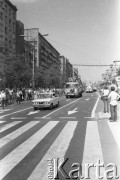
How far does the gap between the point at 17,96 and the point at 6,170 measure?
23.7 meters

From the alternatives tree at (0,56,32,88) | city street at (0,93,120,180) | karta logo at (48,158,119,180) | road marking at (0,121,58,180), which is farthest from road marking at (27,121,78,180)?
tree at (0,56,32,88)

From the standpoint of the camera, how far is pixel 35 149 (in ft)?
23.8

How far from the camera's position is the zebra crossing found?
17.2 ft

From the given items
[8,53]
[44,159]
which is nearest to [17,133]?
[44,159]

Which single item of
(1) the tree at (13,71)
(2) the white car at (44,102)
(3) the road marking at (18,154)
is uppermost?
(1) the tree at (13,71)

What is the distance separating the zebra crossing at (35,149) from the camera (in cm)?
525

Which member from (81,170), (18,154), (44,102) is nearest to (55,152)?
(18,154)

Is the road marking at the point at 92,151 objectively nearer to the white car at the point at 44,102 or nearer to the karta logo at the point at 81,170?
the karta logo at the point at 81,170

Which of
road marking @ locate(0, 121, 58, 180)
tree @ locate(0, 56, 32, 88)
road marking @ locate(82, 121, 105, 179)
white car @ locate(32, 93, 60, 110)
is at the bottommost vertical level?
road marking @ locate(0, 121, 58, 180)

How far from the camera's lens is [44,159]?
20.2 ft

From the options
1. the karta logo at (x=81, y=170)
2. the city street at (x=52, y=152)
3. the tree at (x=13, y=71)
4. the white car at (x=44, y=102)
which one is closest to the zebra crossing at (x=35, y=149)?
the city street at (x=52, y=152)

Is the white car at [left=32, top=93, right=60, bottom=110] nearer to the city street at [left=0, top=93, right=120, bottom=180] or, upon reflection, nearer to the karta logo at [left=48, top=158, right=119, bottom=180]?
the city street at [left=0, top=93, right=120, bottom=180]

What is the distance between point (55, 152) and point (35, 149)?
26.1 inches

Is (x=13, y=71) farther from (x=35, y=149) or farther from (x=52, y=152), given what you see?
(x=52, y=152)
